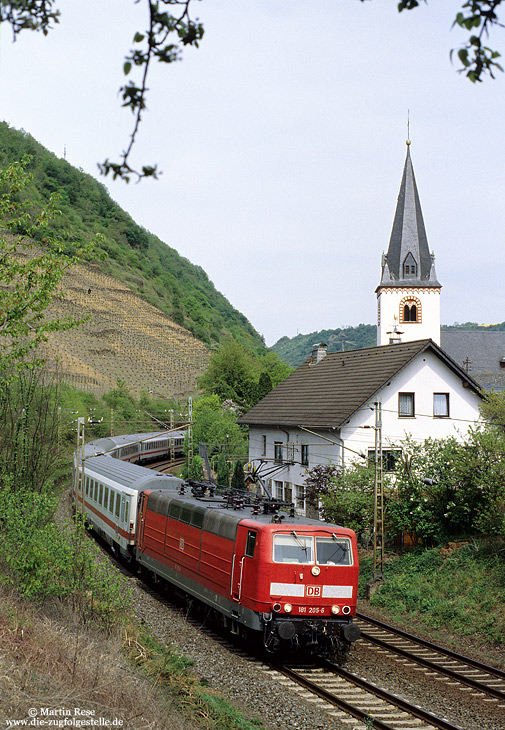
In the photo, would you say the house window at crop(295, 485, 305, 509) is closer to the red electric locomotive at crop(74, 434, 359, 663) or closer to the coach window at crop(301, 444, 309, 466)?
the coach window at crop(301, 444, 309, 466)

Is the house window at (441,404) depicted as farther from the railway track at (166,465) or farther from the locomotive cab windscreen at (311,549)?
the railway track at (166,465)

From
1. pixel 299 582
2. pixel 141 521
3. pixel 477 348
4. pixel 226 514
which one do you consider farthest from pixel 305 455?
pixel 477 348

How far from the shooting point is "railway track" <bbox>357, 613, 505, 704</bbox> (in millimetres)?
12047

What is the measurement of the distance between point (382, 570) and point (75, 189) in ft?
509

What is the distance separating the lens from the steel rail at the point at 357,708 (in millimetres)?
10086

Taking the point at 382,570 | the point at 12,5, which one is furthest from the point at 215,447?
the point at 12,5

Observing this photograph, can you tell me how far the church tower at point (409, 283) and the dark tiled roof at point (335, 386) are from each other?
35275 mm

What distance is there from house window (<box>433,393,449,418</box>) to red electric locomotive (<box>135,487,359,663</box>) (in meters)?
17.4

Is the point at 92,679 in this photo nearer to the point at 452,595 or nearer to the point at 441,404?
the point at 452,595

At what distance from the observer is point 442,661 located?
14.1 metres

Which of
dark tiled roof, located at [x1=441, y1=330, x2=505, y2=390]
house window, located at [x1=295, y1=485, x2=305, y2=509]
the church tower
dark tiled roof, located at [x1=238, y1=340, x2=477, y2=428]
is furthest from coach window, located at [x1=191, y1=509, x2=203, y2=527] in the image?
the church tower

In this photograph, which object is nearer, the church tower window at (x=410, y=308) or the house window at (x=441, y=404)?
the house window at (x=441, y=404)

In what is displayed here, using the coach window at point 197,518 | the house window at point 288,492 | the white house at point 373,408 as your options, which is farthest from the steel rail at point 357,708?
the house window at point 288,492

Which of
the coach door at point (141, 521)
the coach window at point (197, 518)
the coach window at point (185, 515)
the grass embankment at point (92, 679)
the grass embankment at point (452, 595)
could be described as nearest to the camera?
the grass embankment at point (92, 679)
